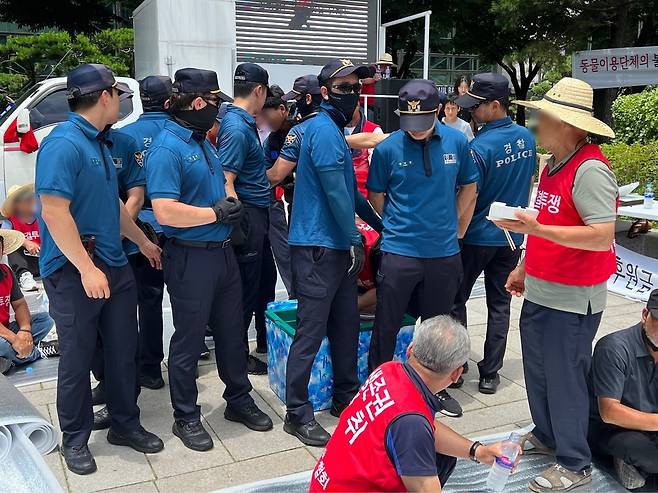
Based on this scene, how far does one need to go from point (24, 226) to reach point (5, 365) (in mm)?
2532

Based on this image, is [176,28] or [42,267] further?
[176,28]

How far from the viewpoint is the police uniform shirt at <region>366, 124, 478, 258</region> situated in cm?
345

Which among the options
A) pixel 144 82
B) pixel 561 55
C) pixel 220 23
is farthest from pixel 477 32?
pixel 144 82

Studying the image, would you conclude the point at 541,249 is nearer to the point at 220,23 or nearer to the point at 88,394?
the point at 88,394

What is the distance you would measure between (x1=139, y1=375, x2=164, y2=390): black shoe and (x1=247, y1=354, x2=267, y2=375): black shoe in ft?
1.87

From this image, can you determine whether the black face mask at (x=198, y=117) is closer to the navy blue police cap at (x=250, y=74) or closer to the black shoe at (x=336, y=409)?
the navy blue police cap at (x=250, y=74)

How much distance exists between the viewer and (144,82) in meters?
4.22

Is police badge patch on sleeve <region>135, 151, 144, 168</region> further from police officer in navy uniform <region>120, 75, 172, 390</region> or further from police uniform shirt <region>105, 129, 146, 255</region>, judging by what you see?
police officer in navy uniform <region>120, 75, 172, 390</region>

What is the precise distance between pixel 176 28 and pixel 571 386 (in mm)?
6200

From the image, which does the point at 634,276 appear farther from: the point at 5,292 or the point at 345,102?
the point at 5,292

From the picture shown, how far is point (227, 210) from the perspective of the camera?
3.10 m

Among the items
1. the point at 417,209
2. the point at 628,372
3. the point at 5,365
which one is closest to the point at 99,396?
the point at 5,365

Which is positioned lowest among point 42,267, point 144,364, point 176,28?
point 144,364

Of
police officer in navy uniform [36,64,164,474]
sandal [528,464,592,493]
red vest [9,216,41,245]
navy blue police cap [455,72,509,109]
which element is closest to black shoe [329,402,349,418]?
police officer in navy uniform [36,64,164,474]
